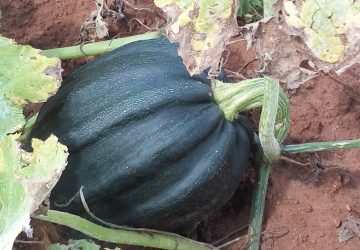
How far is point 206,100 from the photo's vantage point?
201cm

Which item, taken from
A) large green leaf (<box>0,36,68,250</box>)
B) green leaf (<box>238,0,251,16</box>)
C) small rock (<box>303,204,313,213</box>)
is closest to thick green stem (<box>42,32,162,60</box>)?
green leaf (<box>238,0,251,16</box>)

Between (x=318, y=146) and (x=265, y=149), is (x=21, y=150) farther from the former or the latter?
(x=318, y=146)

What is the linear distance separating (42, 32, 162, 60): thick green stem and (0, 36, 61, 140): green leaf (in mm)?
400

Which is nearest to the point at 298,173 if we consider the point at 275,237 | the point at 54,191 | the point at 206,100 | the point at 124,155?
the point at 275,237

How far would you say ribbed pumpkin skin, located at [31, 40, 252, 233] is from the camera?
195 cm

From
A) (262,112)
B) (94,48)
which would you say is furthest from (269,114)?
(94,48)

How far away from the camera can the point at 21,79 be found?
1891 mm

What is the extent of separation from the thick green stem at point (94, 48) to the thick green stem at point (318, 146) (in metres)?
0.53

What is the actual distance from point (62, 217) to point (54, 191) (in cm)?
21

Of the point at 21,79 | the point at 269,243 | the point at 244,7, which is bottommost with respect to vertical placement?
the point at 269,243

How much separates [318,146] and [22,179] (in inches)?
32.4

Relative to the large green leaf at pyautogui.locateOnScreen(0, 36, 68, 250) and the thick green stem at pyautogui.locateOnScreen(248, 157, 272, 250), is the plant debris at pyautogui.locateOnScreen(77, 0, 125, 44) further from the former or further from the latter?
the thick green stem at pyautogui.locateOnScreen(248, 157, 272, 250)

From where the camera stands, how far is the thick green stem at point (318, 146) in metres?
2.01

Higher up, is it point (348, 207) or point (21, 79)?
point (21, 79)
